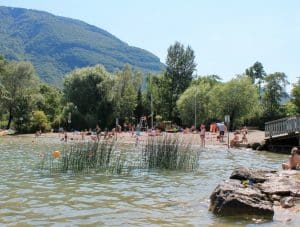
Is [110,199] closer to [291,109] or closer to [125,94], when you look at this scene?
[125,94]

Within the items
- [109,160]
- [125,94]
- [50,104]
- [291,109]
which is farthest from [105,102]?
[109,160]

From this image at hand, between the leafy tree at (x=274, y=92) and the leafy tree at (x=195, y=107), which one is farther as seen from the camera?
the leafy tree at (x=274, y=92)

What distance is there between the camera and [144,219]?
37.3 ft

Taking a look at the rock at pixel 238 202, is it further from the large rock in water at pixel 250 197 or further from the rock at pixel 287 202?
the rock at pixel 287 202

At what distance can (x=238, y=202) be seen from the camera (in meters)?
11.3

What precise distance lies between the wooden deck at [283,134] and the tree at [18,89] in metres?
44.7

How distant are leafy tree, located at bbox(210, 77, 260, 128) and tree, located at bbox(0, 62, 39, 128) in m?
29.1

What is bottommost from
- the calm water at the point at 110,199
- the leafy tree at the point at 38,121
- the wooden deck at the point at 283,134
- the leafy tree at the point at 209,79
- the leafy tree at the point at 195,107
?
the calm water at the point at 110,199

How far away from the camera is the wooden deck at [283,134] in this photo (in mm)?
32719

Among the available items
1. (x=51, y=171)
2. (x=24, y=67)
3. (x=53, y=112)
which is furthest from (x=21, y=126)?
(x=51, y=171)

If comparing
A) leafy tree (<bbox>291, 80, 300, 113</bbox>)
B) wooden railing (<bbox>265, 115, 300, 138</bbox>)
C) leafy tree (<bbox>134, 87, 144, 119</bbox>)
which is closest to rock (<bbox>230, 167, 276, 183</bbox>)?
wooden railing (<bbox>265, 115, 300, 138</bbox>)

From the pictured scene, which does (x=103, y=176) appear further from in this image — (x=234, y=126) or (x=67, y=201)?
(x=234, y=126)

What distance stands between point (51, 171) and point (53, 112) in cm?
6952

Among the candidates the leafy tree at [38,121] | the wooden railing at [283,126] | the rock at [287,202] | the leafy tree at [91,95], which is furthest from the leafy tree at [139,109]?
the rock at [287,202]
